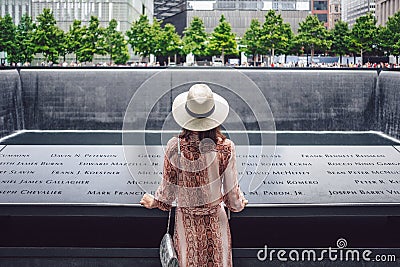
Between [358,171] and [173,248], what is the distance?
9.39ft

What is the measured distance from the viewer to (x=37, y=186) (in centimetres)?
530

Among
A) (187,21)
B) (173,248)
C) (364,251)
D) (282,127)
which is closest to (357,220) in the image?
(364,251)

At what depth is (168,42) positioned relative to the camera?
4416 cm

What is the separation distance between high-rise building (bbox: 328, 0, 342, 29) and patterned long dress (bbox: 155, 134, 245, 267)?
3007 inches

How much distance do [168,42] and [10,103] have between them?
3260cm

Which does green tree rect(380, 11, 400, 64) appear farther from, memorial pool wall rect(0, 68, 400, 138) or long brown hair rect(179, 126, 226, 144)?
long brown hair rect(179, 126, 226, 144)

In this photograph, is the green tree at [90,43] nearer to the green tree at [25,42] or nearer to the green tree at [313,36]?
the green tree at [25,42]

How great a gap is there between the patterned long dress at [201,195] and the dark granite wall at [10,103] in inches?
343

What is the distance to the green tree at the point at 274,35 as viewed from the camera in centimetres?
4166

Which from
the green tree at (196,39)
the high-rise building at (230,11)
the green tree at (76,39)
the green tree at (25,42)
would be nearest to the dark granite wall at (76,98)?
the green tree at (25,42)

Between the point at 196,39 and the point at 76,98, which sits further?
the point at 196,39

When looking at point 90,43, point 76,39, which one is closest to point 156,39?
point 90,43

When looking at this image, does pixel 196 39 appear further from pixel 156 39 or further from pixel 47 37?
pixel 47 37

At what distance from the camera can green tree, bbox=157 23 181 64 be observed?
1731 inches
